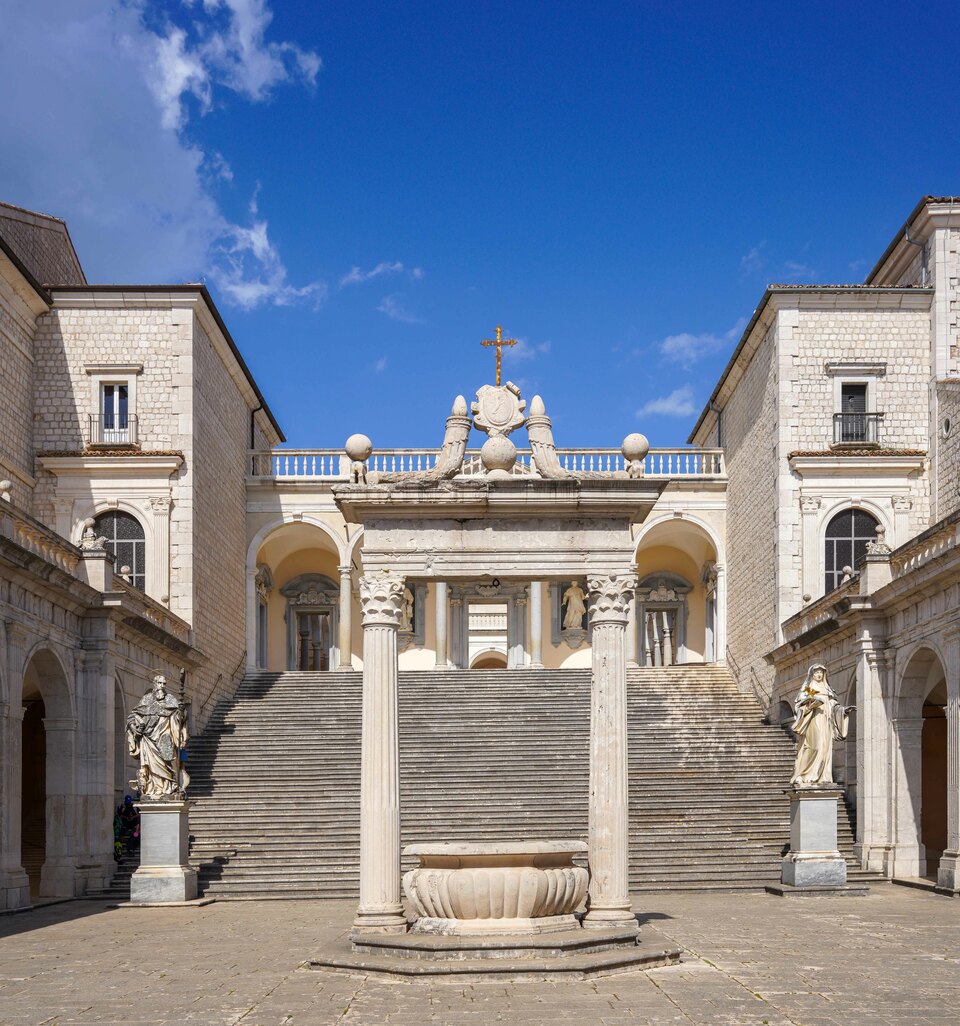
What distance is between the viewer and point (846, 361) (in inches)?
1310

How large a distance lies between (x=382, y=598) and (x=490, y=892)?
3.03 m

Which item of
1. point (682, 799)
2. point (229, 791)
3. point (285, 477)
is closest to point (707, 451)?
point (285, 477)

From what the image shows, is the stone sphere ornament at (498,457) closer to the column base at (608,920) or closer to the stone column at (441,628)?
the column base at (608,920)

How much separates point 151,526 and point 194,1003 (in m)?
21.9

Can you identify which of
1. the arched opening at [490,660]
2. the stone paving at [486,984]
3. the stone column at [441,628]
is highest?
the stone column at [441,628]

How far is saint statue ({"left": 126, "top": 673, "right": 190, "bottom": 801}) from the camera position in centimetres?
2289

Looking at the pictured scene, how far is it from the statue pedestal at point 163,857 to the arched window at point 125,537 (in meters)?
11.2

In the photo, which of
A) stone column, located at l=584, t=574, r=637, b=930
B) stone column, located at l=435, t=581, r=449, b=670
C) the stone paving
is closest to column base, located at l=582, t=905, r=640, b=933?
stone column, located at l=584, t=574, r=637, b=930

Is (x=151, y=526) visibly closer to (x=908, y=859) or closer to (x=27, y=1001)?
(x=908, y=859)

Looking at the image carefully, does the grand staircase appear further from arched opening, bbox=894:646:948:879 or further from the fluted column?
the fluted column

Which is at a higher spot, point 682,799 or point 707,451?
point 707,451

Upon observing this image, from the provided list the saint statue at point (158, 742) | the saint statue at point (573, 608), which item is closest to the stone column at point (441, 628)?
the saint statue at point (573, 608)

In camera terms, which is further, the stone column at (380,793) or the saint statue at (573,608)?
the saint statue at (573,608)

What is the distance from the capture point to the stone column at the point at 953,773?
22.1m
